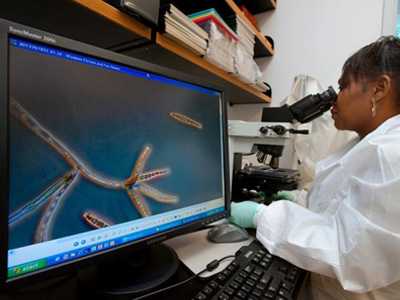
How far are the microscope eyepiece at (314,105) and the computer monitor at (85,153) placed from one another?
53cm

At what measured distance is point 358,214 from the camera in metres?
0.54

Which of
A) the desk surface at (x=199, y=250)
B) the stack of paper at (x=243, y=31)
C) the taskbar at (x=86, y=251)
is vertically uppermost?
the stack of paper at (x=243, y=31)

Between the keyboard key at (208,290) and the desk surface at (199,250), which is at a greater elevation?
the keyboard key at (208,290)

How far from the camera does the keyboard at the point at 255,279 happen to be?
440 mm

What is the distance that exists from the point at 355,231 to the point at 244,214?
1.00 ft

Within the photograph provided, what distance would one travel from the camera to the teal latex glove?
750mm

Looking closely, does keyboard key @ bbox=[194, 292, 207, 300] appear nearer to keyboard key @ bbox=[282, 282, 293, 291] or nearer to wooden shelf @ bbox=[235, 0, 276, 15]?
keyboard key @ bbox=[282, 282, 293, 291]

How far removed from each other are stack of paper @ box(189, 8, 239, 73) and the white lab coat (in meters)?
0.61

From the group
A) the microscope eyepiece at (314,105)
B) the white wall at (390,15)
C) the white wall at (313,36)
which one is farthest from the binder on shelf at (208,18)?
the white wall at (390,15)

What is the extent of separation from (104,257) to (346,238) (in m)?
0.49

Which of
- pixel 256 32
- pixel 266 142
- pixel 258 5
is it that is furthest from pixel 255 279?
pixel 258 5

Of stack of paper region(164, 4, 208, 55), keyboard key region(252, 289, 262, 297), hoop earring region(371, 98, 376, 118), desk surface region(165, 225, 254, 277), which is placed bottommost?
desk surface region(165, 225, 254, 277)

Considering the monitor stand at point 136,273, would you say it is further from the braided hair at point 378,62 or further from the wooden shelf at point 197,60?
the braided hair at point 378,62

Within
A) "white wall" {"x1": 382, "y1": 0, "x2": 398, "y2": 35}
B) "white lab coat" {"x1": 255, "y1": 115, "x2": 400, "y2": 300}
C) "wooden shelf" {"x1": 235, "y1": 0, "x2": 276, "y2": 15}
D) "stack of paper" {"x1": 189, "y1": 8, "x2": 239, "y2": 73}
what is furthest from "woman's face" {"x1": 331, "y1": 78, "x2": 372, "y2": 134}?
"wooden shelf" {"x1": 235, "y1": 0, "x2": 276, "y2": 15}
